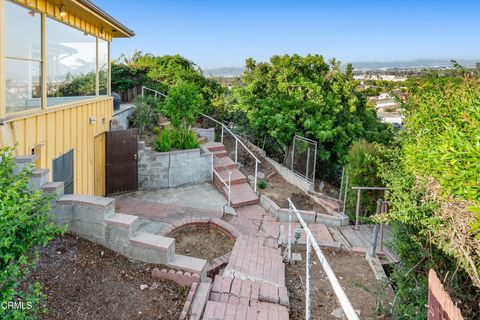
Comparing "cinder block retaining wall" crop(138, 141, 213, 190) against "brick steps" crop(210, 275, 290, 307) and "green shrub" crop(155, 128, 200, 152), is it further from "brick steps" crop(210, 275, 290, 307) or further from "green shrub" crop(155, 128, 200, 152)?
"brick steps" crop(210, 275, 290, 307)

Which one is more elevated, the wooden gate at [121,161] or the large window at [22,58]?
the large window at [22,58]

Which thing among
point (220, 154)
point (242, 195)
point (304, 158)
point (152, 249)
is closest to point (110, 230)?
point (152, 249)

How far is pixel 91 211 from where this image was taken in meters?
4.54

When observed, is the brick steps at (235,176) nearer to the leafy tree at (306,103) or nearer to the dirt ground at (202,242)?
the leafy tree at (306,103)

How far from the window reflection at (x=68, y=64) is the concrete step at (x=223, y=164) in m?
4.08

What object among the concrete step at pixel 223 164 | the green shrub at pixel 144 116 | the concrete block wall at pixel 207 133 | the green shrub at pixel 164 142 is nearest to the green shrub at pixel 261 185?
the concrete step at pixel 223 164

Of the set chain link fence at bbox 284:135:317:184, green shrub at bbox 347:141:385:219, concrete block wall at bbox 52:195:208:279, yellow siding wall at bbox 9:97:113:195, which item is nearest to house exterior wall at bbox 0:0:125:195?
yellow siding wall at bbox 9:97:113:195

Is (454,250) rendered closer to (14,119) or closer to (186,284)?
(186,284)

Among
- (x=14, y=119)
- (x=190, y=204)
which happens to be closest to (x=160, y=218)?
(x=190, y=204)

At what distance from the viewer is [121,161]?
9.01 m

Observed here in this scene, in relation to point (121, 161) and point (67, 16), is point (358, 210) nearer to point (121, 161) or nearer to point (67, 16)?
point (121, 161)

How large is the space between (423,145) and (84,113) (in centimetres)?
660

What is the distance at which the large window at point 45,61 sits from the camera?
4.56m

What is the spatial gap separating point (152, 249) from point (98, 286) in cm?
77
